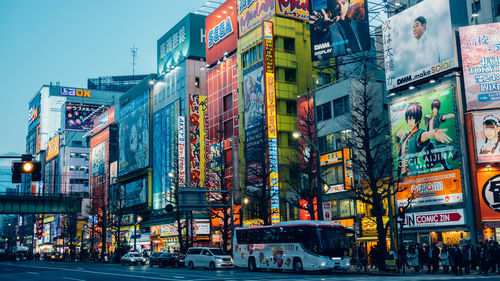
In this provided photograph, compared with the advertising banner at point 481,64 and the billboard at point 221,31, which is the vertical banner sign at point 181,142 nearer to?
the billboard at point 221,31

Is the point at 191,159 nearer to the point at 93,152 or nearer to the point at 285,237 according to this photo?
the point at 285,237

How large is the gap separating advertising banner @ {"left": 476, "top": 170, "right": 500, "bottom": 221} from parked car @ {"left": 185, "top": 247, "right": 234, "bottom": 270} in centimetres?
1995

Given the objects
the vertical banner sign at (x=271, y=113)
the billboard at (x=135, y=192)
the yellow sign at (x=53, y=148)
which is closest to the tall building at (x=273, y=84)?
the vertical banner sign at (x=271, y=113)

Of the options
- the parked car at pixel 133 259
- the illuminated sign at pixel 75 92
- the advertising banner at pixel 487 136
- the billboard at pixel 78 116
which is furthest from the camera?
the illuminated sign at pixel 75 92

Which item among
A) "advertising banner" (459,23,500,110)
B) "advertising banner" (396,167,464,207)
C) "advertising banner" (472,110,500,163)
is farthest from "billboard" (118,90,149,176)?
"advertising banner" (472,110,500,163)

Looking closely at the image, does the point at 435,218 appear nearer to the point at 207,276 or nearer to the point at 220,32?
the point at 207,276

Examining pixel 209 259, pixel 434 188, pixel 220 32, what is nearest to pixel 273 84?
pixel 220 32

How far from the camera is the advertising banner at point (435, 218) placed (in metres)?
40.8

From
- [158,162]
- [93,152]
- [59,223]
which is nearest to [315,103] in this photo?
[158,162]

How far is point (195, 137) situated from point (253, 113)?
710 inches

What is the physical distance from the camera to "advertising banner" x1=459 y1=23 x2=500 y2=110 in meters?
41.1

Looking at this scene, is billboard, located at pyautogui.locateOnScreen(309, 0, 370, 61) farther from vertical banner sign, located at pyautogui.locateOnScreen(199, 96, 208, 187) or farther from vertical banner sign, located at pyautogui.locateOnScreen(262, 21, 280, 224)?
vertical banner sign, located at pyautogui.locateOnScreen(199, 96, 208, 187)

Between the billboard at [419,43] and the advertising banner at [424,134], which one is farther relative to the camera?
the billboard at [419,43]

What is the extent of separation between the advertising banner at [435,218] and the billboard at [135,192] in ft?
192
